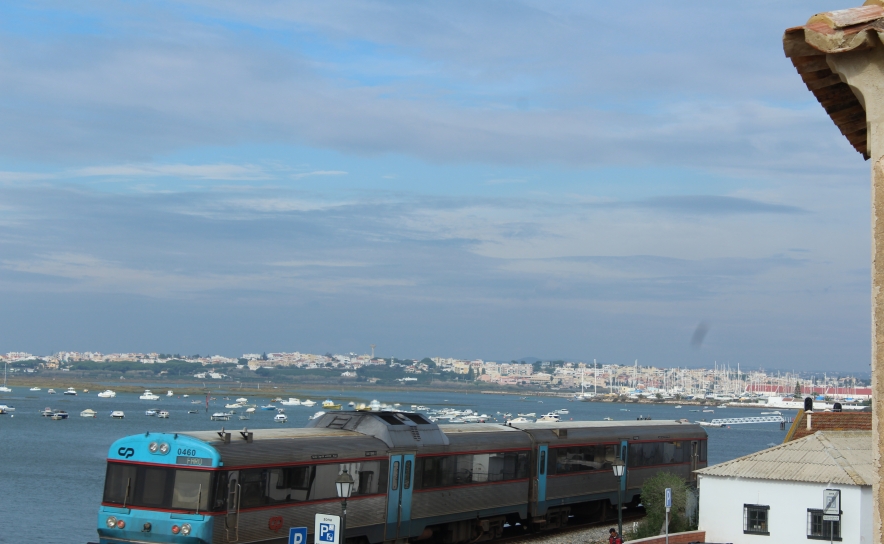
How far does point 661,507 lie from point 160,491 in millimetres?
15719

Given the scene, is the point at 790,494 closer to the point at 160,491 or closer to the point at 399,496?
the point at 399,496

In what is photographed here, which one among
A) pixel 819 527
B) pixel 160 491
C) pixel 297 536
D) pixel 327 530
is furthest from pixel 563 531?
pixel 327 530

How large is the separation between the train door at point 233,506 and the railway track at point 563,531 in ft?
31.9

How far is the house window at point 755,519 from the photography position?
996 inches

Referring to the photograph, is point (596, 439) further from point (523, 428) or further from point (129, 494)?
point (129, 494)

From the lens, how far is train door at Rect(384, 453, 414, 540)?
72.7ft

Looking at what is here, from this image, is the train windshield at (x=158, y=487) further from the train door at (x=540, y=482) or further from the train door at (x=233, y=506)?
the train door at (x=540, y=482)

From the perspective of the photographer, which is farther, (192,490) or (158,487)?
(158,487)

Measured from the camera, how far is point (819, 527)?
24.6m

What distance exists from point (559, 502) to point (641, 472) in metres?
5.15

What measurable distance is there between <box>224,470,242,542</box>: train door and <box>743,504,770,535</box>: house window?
1390 cm

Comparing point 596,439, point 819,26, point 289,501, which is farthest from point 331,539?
point 596,439

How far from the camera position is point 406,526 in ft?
74.6

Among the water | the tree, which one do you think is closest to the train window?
the tree
